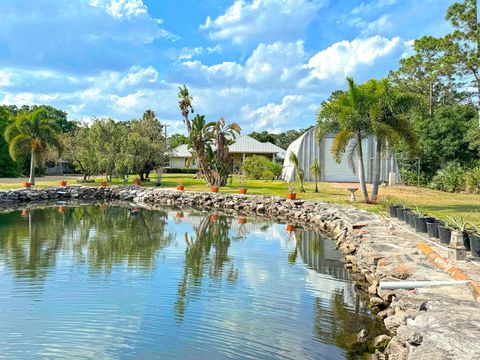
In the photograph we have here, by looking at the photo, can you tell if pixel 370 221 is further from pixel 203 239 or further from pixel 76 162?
pixel 76 162

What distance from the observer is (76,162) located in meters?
37.4

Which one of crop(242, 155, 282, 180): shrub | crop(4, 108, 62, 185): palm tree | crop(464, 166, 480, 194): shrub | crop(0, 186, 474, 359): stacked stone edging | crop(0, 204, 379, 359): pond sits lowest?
crop(0, 204, 379, 359): pond

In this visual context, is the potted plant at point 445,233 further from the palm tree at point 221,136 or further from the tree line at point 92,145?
the tree line at point 92,145

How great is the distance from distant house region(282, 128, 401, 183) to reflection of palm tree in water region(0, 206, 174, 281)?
1605 cm

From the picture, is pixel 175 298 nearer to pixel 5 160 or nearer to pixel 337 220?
pixel 337 220

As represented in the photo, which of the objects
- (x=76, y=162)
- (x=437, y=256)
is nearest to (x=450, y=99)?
(x=76, y=162)

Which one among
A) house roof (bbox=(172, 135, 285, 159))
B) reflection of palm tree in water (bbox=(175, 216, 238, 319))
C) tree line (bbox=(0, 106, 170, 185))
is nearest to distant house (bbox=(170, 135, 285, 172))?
house roof (bbox=(172, 135, 285, 159))

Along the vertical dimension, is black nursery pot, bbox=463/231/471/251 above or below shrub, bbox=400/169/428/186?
below

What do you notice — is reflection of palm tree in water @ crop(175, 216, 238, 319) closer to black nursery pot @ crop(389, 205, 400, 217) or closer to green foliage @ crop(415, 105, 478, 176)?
black nursery pot @ crop(389, 205, 400, 217)

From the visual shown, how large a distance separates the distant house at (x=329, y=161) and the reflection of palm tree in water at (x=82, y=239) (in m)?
16.0

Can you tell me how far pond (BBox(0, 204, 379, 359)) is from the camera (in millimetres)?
6145

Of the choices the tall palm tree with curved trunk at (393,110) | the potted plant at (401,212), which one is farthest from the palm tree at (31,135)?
the potted plant at (401,212)

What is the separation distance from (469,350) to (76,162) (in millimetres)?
36571

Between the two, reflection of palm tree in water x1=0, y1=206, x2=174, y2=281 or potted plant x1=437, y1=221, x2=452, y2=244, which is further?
reflection of palm tree in water x1=0, y1=206, x2=174, y2=281
